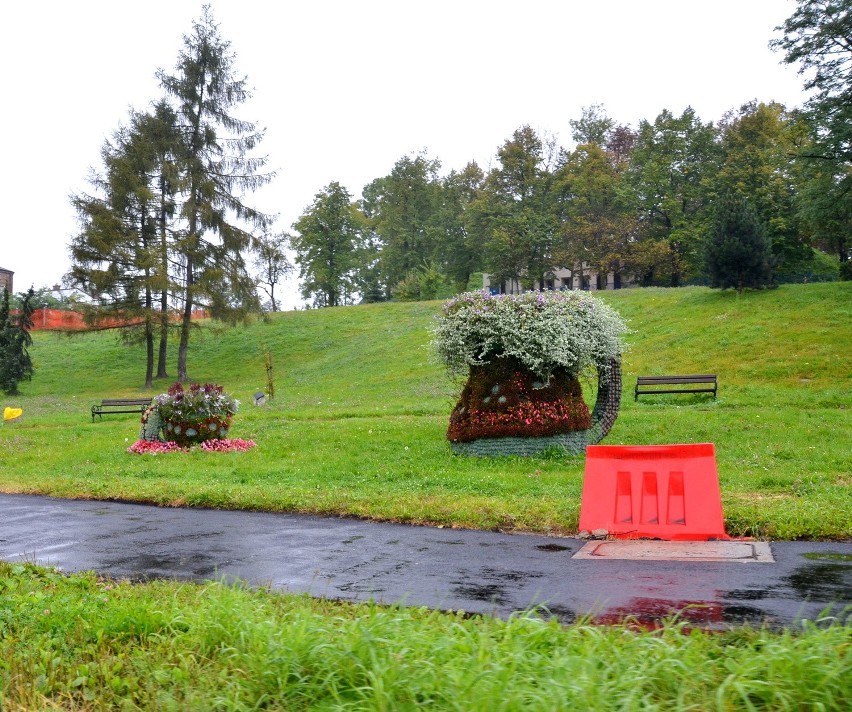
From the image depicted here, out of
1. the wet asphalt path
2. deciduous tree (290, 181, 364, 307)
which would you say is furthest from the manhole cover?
deciduous tree (290, 181, 364, 307)

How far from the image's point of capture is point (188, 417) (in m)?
17.9

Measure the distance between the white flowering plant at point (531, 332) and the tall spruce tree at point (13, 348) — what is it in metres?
33.8

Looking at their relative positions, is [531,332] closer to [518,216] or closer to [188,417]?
[188,417]

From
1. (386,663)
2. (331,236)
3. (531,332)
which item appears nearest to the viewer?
(386,663)

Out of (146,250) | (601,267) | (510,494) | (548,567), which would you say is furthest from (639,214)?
(548,567)

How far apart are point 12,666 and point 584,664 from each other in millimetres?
3102

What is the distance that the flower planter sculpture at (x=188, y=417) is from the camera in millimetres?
17891

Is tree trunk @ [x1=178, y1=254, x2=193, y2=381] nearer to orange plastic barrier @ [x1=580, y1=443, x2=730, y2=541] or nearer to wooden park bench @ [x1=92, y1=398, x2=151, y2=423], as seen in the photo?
wooden park bench @ [x1=92, y1=398, x2=151, y2=423]

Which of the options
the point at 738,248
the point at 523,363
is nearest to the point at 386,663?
the point at 523,363

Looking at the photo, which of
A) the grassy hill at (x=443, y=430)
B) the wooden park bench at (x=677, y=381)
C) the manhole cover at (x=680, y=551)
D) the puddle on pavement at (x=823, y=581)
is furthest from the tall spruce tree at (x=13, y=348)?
the puddle on pavement at (x=823, y=581)

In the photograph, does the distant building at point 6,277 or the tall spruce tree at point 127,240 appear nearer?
the tall spruce tree at point 127,240

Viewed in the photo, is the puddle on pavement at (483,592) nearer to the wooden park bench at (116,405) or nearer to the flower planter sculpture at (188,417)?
the flower planter sculpture at (188,417)

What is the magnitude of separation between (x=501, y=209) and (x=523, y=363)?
167 feet

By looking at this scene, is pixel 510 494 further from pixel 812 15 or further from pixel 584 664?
pixel 812 15
